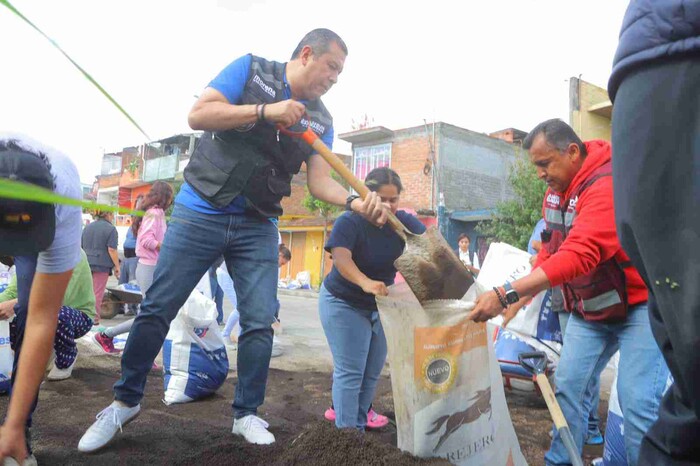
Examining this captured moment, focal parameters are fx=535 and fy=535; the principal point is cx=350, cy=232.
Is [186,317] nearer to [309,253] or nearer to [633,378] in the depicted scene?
[633,378]

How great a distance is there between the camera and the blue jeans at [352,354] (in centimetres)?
271

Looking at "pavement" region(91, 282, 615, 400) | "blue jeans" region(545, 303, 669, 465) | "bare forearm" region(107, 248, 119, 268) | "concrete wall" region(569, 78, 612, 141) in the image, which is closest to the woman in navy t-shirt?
"blue jeans" region(545, 303, 669, 465)

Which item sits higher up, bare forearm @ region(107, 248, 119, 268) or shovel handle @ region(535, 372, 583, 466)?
bare forearm @ region(107, 248, 119, 268)

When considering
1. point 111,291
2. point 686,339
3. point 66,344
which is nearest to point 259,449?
point 686,339

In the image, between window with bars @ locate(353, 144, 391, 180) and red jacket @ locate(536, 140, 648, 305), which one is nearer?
red jacket @ locate(536, 140, 648, 305)

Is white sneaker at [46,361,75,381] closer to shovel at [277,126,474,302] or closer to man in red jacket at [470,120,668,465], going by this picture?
shovel at [277,126,474,302]

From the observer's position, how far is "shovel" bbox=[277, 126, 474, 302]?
7.31 ft

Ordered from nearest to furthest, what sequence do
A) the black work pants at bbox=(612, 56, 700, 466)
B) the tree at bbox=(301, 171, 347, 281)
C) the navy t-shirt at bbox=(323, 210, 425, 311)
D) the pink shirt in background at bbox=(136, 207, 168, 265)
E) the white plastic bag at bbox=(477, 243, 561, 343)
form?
the black work pants at bbox=(612, 56, 700, 466) < the navy t-shirt at bbox=(323, 210, 425, 311) < the white plastic bag at bbox=(477, 243, 561, 343) < the pink shirt in background at bbox=(136, 207, 168, 265) < the tree at bbox=(301, 171, 347, 281)

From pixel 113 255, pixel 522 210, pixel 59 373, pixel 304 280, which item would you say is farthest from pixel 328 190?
pixel 304 280

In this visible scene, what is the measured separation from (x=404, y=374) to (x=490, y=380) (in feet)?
1.29

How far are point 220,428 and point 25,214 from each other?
59.9 inches

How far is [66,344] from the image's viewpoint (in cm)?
376

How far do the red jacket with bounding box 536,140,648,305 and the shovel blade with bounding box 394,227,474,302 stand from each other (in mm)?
352

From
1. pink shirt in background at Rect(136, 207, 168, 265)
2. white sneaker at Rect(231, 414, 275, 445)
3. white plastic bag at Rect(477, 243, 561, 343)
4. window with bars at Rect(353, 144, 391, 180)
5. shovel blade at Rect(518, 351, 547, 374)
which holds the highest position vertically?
window with bars at Rect(353, 144, 391, 180)
